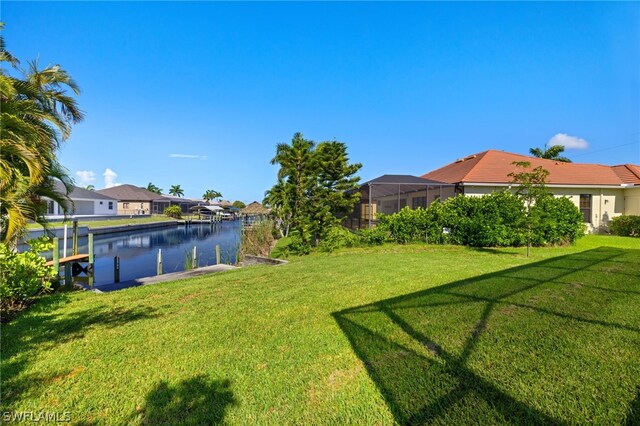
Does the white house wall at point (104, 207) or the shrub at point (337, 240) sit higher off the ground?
the white house wall at point (104, 207)

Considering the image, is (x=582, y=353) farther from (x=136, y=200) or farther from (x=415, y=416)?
(x=136, y=200)

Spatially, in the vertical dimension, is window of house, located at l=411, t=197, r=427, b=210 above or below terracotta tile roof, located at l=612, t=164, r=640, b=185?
below

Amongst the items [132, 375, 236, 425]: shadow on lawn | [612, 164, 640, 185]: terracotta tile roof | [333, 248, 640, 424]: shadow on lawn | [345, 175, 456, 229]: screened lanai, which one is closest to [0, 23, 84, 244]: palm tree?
[132, 375, 236, 425]: shadow on lawn

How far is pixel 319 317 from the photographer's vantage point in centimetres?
438

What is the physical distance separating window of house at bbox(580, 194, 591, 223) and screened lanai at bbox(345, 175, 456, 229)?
23.4ft

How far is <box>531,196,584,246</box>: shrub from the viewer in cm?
1205

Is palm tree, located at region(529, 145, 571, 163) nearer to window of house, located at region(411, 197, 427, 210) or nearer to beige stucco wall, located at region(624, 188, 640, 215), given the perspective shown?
beige stucco wall, located at region(624, 188, 640, 215)

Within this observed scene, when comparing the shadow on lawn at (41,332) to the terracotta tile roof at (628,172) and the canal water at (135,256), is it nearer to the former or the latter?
the canal water at (135,256)

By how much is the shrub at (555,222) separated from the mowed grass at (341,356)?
6.78 meters

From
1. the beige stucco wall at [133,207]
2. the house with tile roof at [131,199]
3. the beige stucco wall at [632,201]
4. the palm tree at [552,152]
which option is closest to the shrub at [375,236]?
the beige stucco wall at [632,201]

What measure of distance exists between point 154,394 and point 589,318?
4.81 m

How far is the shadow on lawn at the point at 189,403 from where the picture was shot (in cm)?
227

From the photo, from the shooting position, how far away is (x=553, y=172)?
18.0m

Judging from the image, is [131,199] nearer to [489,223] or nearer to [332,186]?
[332,186]
